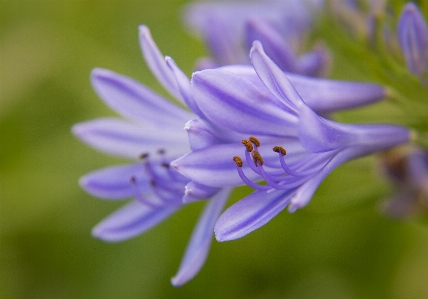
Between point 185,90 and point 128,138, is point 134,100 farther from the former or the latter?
point 185,90

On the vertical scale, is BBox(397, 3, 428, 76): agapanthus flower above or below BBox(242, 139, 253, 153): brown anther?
below

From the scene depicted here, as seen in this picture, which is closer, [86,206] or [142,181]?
[142,181]

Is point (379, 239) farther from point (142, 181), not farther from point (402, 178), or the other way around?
point (142, 181)

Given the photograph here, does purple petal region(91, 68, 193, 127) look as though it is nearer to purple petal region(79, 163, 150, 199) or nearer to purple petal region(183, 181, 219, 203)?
purple petal region(79, 163, 150, 199)

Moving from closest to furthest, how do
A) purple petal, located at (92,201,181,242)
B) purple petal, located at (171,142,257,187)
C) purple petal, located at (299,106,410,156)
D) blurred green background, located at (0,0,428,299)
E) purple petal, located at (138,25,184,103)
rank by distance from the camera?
purple petal, located at (299,106,410,156), purple petal, located at (171,142,257,187), purple petal, located at (138,25,184,103), purple petal, located at (92,201,181,242), blurred green background, located at (0,0,428,299)

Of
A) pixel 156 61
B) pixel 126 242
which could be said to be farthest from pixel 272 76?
pixel 126 242

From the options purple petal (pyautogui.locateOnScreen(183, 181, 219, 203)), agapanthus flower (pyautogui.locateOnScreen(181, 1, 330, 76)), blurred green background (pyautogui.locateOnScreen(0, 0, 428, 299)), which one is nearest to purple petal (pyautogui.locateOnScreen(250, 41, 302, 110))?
purple petal (pyautogui.locateOnScreen(183, 181, 219, 203))

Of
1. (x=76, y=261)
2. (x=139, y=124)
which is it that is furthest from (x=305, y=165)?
(x=76, y=261)
